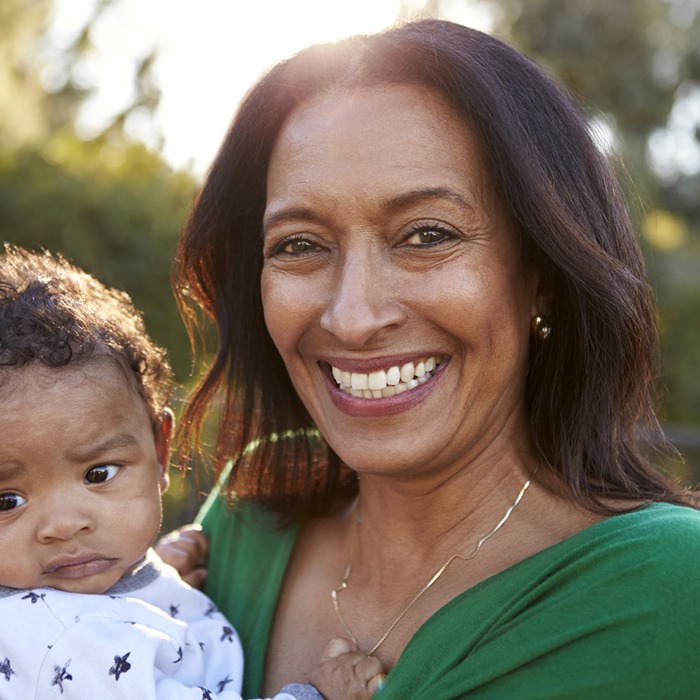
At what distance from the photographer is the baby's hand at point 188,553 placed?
114 inches

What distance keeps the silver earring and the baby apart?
3.03ft

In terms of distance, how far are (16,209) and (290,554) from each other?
273 inches

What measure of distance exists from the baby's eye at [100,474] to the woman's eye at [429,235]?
0.91 metres

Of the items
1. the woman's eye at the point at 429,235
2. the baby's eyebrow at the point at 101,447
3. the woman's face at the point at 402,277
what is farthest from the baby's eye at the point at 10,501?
the woman's eye at the point at 429,235

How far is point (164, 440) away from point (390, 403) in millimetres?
696

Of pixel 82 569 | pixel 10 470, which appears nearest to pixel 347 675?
pixel 82 569

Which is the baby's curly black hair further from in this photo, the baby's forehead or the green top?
the green top

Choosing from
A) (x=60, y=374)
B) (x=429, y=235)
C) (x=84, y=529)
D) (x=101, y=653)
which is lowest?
(x=101, y=653)

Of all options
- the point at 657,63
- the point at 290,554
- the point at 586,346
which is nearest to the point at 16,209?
the point at 290,554

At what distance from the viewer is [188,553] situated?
9.65ft

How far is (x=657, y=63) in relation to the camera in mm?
25281

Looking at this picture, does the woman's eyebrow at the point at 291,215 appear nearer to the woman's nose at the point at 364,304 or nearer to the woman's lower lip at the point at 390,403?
the woman's nose at the point at 364,304

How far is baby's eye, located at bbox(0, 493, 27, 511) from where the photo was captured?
230cm

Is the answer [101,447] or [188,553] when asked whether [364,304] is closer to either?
[101,447]
